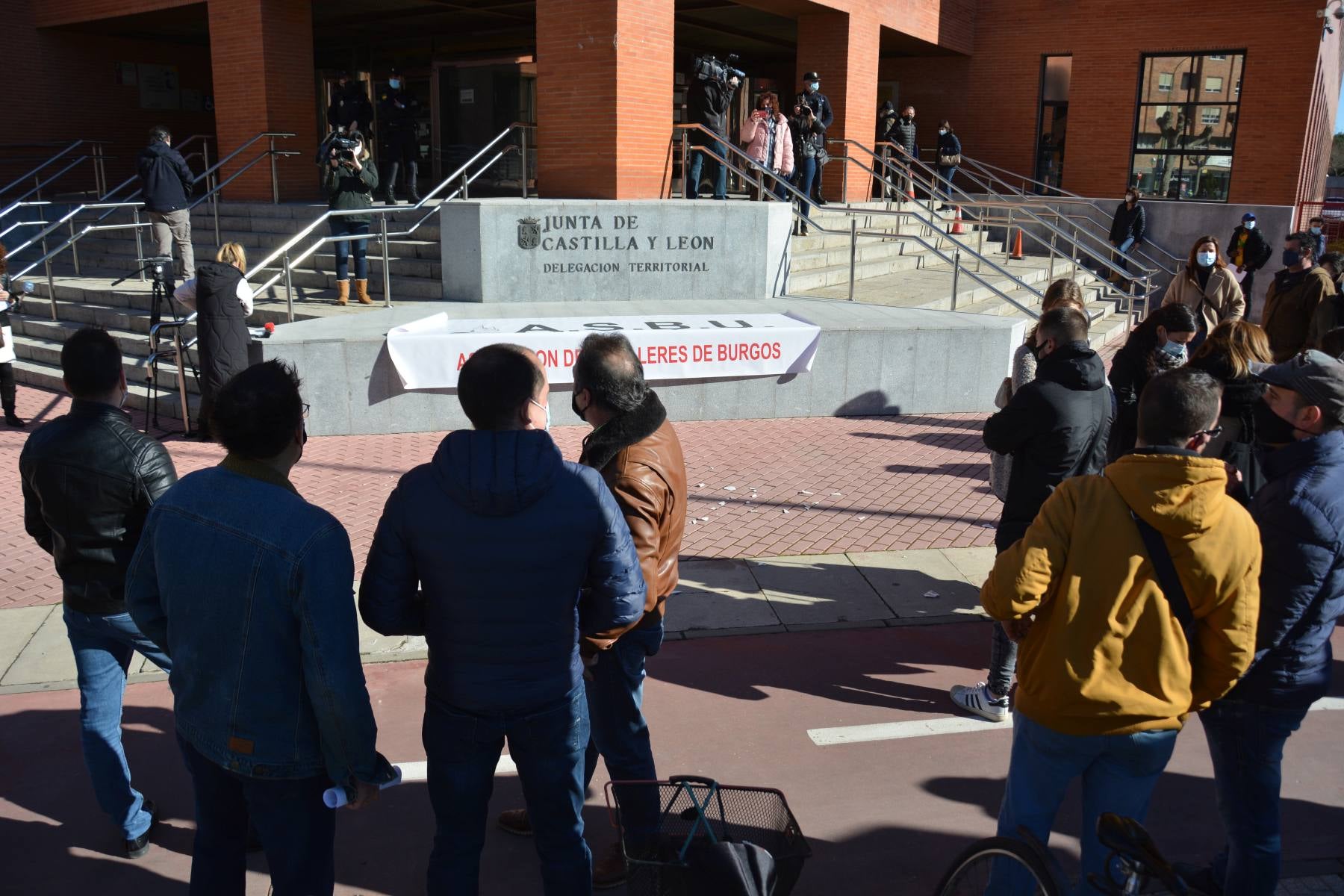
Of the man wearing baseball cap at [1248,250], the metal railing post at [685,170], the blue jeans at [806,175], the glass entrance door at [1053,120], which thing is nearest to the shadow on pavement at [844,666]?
the metal railing post at [685,170]

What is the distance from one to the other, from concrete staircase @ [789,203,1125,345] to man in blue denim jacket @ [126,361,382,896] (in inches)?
424

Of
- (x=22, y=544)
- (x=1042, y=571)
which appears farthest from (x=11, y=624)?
(x=1042, y=571)

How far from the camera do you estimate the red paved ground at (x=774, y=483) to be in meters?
7.18

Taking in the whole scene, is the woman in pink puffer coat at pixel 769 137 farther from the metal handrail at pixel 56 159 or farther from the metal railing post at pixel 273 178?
the metal handrail at pixel 56 159

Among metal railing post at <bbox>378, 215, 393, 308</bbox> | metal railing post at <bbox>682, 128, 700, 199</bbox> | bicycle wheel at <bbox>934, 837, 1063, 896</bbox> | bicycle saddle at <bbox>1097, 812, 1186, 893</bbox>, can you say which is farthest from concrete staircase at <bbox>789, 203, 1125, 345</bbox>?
bicycle saddle at <bbox>1097, 812, 1186, 893</bbox>

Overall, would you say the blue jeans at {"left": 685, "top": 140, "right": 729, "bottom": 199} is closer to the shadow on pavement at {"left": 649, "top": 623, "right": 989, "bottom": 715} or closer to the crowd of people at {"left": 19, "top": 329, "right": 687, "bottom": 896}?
the shadow on pavement at {"left": 649, "top": 623, "right": 989, "bottom": 715}

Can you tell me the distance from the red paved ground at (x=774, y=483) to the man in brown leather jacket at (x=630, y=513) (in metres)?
3.49

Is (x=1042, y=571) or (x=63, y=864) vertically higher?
(x=1042, y=571)

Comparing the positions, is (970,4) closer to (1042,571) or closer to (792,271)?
(792,271)

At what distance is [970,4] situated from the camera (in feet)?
77.9

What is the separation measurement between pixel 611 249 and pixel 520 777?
1000 cm

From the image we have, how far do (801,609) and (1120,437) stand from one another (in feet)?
6.69

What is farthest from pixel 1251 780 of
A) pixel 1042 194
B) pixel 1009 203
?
pixel 1042 194

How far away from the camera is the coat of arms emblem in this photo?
11945 mm
